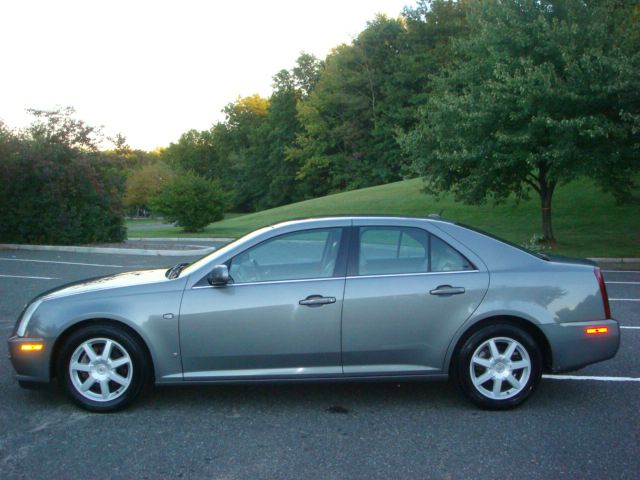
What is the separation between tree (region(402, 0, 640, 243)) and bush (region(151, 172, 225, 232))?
52.4 feet

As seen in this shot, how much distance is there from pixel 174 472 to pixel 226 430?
0.73 meters

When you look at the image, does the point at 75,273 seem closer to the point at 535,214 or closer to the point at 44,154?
the point at 44,154

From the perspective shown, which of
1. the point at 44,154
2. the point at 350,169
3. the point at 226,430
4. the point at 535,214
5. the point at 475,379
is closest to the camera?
the point at 226,430

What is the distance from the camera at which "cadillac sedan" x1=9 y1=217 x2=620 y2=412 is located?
481 centimetres

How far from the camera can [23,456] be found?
4.05 meters

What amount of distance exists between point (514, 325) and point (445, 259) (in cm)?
73

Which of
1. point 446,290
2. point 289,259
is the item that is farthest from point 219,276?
point 446,290

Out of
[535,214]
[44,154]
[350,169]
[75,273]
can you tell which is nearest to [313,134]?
[350,169]

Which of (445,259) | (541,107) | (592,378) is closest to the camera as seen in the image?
(445,259)

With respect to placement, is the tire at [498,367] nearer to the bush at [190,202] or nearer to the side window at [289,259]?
the side window at [289,259]

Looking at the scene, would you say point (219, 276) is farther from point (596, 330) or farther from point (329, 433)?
point (596, 330)

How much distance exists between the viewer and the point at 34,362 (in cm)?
482

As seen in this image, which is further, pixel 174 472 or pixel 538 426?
pixel 538 426

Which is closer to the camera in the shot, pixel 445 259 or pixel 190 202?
pixel 445 259
